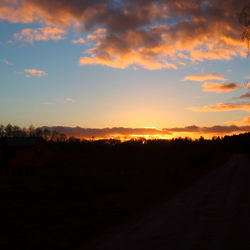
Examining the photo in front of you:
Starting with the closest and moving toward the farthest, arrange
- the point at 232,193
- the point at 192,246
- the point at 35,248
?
the point at 192,246 → the point at 35,248 → the point at 232,193

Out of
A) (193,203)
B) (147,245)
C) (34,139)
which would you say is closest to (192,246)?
(147,245)

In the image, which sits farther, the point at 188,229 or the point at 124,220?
the point at 124,220

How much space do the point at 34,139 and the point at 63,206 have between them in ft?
127

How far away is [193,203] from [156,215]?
10.8ft

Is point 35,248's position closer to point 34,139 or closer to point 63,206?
point 63,206

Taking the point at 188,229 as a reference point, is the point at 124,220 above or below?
below

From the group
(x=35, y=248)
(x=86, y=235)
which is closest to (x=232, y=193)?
(x=86, y=235)

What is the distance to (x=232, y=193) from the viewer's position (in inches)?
749

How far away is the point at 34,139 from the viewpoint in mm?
53781

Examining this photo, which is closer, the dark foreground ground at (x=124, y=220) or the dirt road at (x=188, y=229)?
the dirt road at (x=188, y=229)

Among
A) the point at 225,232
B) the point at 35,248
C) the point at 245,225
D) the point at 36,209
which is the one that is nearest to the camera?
the point at 35,248

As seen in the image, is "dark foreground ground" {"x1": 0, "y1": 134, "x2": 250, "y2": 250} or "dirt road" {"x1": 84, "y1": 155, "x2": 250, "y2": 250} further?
"dark foreground ground" {"x1": 0, "y1": 134, "x2": 250, "y2": 250}

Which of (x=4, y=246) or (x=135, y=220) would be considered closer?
(x=4, y=246)

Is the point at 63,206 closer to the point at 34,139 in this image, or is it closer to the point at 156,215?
the point at 156,215
